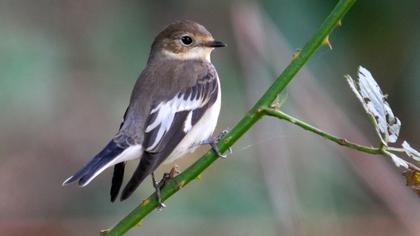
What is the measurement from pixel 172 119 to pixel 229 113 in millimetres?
3078

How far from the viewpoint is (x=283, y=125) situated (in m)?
6.29

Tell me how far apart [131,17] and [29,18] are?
0.97m

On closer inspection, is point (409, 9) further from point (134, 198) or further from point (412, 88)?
point (134, 198)

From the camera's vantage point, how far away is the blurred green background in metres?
5.20

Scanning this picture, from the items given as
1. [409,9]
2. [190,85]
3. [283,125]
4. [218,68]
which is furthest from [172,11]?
[190,85]

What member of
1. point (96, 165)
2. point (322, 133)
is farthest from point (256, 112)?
point (96, 165)

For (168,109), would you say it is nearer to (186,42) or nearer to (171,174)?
(186,42)

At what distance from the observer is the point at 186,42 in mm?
4043

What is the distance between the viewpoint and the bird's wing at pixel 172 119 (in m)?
3.25

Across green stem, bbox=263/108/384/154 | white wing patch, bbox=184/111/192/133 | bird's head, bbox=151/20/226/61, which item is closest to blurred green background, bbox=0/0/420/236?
bird's head, bbox=151/20/226/61

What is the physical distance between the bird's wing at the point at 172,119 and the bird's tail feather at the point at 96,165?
0.11 m

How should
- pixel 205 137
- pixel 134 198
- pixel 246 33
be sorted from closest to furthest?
1. pixel 205 137
2. pixel 246 33
3. pixel 134 198

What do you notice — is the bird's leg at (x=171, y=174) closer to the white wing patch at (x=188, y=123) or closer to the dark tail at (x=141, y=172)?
the dark tail at (x=141, y=172)

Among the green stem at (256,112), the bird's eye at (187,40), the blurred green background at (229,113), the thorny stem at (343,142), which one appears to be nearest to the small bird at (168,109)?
the bird's eye at (187,40)
